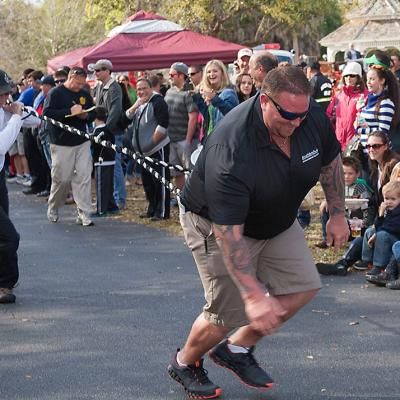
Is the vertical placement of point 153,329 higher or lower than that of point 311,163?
lower

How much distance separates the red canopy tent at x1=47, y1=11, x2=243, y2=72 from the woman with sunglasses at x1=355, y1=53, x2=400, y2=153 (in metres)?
8.24

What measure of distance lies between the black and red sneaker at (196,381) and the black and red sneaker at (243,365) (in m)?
0.11

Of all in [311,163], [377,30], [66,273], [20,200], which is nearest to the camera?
[311,163]

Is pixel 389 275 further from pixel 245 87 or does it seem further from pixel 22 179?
pixel 22 179

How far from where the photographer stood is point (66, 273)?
9.23 meters

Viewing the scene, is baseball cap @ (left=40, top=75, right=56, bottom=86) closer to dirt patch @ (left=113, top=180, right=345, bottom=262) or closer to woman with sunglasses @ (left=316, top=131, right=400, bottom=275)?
dirt patch @ (left=113, top=180, right=345, bottom=262)

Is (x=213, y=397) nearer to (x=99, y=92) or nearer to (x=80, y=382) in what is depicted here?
(x=80, y=382)

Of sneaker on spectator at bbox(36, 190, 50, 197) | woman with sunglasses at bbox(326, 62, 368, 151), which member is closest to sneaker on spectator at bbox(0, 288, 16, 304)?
woman with sunglasses at bbox(326, 62, 368, 151)

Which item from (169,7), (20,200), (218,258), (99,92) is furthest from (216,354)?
(169,7)

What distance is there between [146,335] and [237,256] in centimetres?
223

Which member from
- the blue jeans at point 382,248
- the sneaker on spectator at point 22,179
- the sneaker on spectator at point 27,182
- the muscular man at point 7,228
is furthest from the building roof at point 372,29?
the muscular man at point 7,228

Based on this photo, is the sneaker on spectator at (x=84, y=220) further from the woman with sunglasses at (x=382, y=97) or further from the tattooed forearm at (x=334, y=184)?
the tattooed forearm at (x=334, y=184)

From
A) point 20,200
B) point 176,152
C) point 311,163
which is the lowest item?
point 20,200

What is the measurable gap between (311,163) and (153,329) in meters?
2.49
